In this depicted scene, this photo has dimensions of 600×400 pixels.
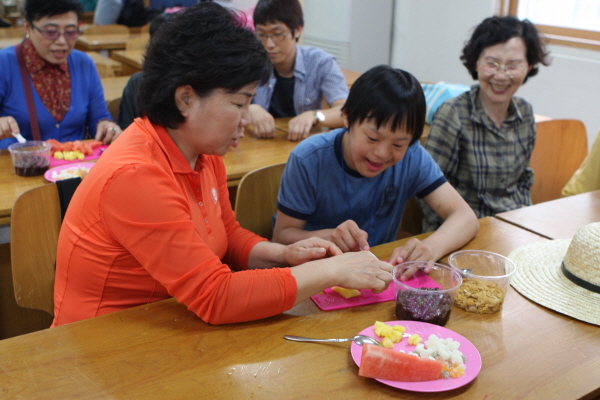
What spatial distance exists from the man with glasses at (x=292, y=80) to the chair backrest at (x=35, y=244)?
1314 mm

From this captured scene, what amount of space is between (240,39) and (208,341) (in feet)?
2.19

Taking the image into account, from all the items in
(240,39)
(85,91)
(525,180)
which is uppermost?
(240,39)

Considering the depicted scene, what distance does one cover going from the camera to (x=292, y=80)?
316cm

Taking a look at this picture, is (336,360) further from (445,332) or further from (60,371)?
(60,371)

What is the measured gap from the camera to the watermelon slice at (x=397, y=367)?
98 cm

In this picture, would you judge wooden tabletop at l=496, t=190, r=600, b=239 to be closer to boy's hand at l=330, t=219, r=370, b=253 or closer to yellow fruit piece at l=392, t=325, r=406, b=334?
boy's hand at l=330, t=219, r=370, b=253

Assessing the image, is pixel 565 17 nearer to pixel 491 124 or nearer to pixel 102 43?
pixel 491 124

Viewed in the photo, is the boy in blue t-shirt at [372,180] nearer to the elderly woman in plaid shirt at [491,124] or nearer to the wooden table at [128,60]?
the elderly woman in plaid shirt at [491,124]

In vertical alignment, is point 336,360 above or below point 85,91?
below

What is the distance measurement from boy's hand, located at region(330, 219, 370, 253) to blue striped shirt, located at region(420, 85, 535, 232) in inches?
33.0

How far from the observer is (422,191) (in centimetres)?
183

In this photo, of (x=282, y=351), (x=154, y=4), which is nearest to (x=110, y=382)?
(x=282, y=351)

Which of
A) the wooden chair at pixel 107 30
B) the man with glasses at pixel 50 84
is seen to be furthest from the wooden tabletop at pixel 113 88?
the wooden chair at pixel 107 30

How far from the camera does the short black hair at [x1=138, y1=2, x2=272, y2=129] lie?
1.20m
